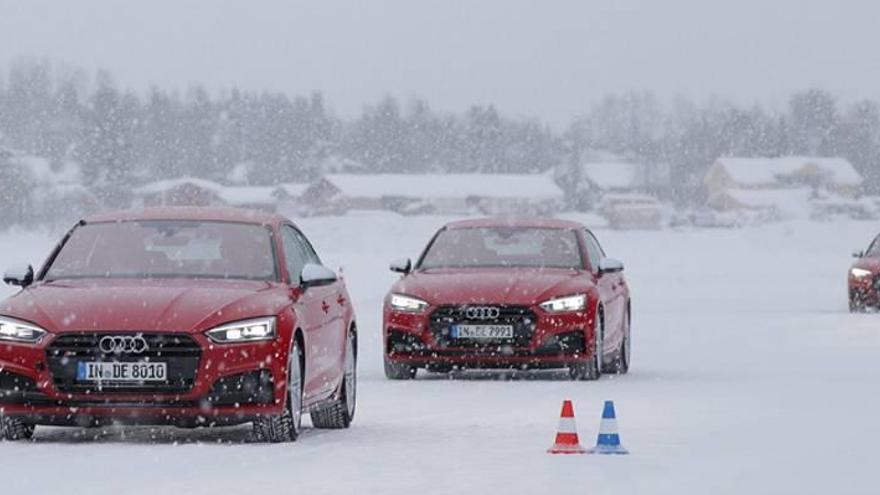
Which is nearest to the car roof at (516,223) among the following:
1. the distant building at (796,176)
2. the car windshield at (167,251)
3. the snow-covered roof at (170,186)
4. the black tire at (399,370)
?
the black tire at (399,370)

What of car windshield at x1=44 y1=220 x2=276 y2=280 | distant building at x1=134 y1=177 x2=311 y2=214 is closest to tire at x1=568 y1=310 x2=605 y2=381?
car windshield at x1=44 y1=220 x2=276 y2=280

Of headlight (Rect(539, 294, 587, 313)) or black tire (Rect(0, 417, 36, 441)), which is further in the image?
headlight (Rect(539, 294, 587, 313))

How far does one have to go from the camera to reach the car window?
14.3 meters

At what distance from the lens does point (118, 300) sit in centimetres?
1283

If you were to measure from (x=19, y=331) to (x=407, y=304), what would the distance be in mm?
7498

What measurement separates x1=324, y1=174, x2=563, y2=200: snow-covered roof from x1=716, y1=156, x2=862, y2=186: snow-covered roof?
2675 centimetres

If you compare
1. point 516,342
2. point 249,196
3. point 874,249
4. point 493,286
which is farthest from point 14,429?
point 249,196

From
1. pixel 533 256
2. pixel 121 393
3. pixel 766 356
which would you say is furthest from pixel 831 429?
pixel 766 356

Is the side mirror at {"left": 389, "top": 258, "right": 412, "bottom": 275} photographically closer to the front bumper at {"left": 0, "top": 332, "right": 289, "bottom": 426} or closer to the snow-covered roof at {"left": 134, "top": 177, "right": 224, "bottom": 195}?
the front bumper at {"left": 0, "top": 332, "right": 289, "bottom": 426}

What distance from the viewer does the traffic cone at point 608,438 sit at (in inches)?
479

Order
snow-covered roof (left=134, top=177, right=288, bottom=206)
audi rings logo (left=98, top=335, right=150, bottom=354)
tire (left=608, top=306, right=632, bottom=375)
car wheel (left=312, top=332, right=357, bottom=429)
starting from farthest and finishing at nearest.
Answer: snow-covered roof (left=134, top=177, right=288, bottom=206) → tire (left=608, top=306, right=632, bottom=375) → car wheel (left=312, top=332, right=357, bottom=429) → audi rings logo (left=98, top=335, right=150, bottom=354)

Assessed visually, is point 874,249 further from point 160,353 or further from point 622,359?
point 160,353

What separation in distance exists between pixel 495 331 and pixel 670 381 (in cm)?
168

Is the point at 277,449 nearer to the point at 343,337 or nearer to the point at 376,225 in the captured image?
the point at 343,337
